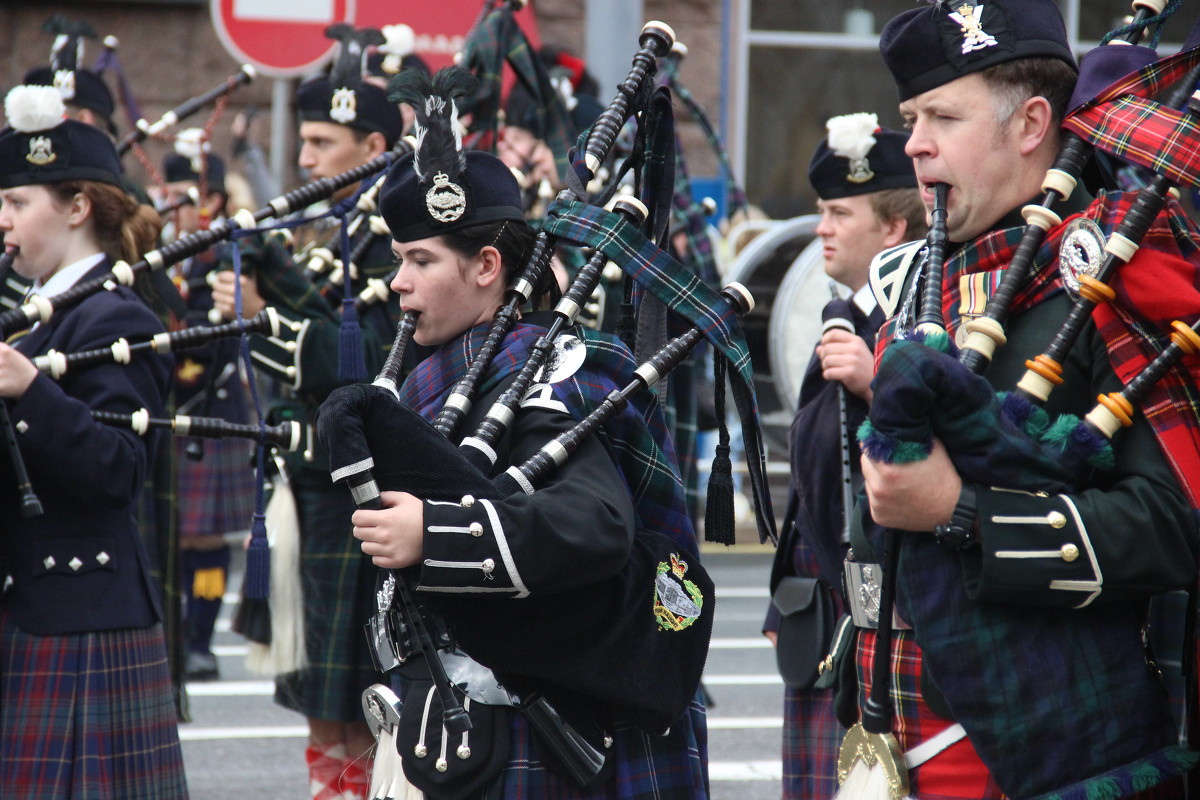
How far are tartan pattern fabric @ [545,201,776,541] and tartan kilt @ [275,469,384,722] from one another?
81.2 inches

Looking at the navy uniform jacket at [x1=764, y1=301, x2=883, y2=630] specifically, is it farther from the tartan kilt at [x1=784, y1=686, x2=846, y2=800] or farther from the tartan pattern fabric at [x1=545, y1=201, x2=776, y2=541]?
the tartan pattern fabric at [x1=545, y1=201, x2=776, y2=541]

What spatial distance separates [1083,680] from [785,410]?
11.5ft

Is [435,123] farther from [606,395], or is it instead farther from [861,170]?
[861,170]

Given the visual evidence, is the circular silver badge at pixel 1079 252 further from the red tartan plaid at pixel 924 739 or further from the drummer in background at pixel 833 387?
the drummer in background at pixel 833 387

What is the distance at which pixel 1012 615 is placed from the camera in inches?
83.3

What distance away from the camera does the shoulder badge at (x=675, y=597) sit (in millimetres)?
2584

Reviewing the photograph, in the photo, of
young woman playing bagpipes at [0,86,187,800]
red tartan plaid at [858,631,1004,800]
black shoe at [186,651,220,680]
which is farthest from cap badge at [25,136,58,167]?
black shoe at [186,651,220,680]

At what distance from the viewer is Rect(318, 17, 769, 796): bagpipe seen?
93.3 inches

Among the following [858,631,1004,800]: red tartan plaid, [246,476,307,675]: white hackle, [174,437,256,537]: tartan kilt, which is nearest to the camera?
[858,631,1004,800]: red tartan plaid

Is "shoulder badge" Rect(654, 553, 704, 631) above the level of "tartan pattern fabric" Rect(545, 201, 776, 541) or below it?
below

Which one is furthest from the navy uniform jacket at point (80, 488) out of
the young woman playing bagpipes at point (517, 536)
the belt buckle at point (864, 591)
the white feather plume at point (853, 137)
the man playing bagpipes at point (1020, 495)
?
the man playing bagpipes at point (1020, 495)

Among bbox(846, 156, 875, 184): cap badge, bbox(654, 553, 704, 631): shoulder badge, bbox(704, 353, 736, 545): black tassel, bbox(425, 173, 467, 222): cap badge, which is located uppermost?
bbox(425, 173, 467, 222): cap badge

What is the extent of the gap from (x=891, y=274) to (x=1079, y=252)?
1.51ft

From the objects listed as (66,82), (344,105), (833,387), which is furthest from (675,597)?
(66,82)
